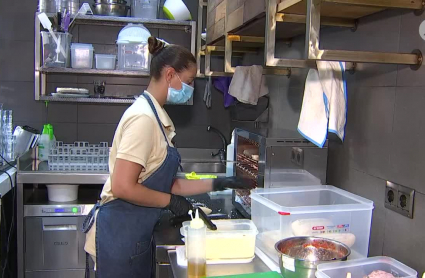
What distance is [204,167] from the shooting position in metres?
3.51

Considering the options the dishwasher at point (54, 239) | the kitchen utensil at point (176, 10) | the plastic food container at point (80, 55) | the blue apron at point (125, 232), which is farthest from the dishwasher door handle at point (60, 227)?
the kitchen utensil at point (176, 10)

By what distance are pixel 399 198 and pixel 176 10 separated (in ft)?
8.16

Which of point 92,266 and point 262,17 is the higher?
point 262,17

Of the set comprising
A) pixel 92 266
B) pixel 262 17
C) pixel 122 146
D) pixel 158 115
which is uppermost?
pixel 262 17

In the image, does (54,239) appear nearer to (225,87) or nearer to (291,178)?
(225,87)

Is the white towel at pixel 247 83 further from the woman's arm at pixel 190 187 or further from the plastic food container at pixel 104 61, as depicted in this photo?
the plastic food container at pixel 104 61

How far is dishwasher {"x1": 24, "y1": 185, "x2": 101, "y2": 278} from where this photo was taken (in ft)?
9.24

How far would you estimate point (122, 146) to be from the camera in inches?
64.9

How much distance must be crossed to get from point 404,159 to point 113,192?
107 centimetres

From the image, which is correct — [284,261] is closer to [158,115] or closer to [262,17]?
[158,115]

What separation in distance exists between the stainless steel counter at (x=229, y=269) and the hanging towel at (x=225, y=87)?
1.93 metres

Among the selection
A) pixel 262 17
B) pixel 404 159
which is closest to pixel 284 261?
pixel 404 159

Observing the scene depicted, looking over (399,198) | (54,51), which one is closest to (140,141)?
(399,198)

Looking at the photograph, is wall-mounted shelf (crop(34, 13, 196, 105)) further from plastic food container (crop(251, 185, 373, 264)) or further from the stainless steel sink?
plastic food container (crop(251, 185, 373, 264))
